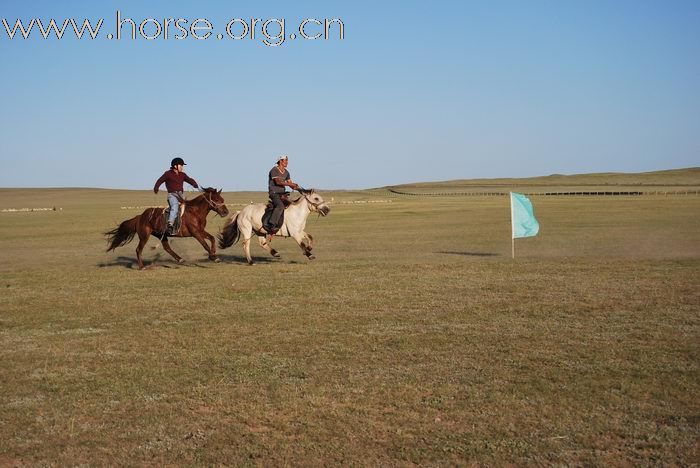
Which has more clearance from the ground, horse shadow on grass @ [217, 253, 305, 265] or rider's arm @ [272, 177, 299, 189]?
rider's arm @ [272, 177, 299, 189]

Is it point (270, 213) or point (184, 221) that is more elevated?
point (270, 213)

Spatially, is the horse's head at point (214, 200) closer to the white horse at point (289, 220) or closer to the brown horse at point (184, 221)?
the brown horse at point (184, 221)

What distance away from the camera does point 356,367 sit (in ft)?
27.6

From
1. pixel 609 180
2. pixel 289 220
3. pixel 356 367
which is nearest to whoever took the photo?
→ pixel 356 367

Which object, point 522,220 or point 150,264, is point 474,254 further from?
point 150,264

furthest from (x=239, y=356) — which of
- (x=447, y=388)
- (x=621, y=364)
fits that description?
(x=621, y=364)

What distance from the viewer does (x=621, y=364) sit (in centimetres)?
829

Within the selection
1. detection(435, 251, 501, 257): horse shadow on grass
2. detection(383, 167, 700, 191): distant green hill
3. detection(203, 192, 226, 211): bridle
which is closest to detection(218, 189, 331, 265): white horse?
detection(203, 192, 226, 211): bridle

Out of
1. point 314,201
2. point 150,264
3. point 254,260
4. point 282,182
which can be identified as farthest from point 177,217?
point 314,201

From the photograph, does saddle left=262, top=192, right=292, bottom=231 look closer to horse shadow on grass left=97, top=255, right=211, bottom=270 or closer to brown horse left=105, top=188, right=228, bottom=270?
brown horse left=105, top=188, right=228, bottom=270

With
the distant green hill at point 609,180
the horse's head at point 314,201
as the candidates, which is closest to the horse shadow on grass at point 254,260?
the horse's head at point 314,201

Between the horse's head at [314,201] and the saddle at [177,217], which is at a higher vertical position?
the horse's head at [314,201]

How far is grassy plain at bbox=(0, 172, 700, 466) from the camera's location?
20.0 ft

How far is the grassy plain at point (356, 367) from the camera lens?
6.10 meters
